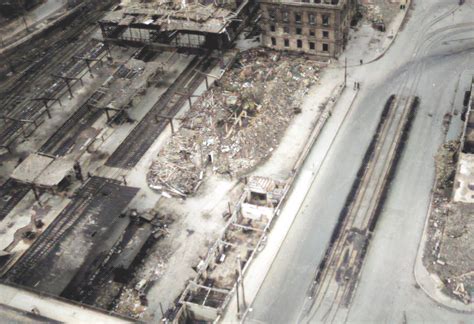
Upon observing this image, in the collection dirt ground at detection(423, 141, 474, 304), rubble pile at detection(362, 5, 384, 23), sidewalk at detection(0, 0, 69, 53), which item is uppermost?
sidewalk at detection(0, 0, 69, 53)

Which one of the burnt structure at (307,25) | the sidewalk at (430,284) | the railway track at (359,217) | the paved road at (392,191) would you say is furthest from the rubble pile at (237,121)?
the sidewalk at (430,284)

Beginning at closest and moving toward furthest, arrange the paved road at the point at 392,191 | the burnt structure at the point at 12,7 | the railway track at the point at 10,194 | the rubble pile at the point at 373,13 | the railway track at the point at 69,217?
the paved road at the point at 392,191, the railway track at the point at 69,217, the railway track at the point at 10,194, the rubble pile at the point at 373,13, the burnt structure at the point at 12,7

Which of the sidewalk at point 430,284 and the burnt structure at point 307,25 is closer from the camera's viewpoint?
the sidewalk at point 430,284

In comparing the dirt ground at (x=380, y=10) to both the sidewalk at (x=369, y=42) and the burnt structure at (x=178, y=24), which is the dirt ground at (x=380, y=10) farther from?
the burnt structure at (x=178, y=24)

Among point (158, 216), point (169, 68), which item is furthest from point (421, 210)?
point (169, 68)

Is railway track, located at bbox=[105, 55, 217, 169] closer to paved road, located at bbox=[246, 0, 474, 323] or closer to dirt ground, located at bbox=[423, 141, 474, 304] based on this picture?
paved road, located at bbox=[246, 0, 474, 323]

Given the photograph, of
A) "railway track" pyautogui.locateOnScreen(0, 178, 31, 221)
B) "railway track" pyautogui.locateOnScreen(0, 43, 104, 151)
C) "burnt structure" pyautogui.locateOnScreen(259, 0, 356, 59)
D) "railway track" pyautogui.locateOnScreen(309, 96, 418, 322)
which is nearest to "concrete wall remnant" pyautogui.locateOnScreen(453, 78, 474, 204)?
"railway track" pyautogui.locateOnScreen(309, 96, 418, 322)

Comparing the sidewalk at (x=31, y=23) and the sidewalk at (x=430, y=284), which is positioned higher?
the sidewalk at (x=31, y=23)
